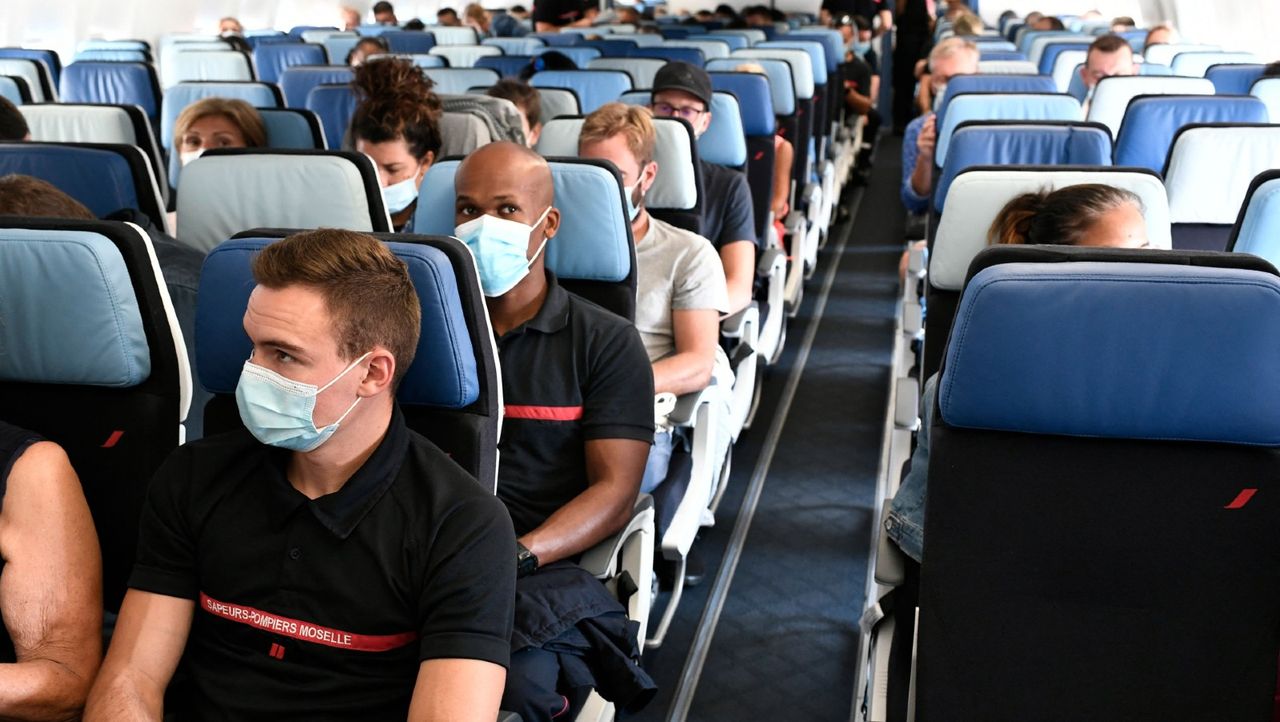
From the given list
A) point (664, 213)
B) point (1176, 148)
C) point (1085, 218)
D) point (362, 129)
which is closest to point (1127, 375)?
point (1085, 218)

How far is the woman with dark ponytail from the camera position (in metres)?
2.40

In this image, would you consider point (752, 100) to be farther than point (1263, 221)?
Yes

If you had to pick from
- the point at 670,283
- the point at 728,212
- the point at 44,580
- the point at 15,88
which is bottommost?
the point at 728,212

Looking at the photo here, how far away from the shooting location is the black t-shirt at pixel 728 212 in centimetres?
423

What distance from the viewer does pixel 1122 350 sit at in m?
1.72

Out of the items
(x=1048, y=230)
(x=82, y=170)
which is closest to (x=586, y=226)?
(x=1048, y=230)

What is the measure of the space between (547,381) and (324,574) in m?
0.83

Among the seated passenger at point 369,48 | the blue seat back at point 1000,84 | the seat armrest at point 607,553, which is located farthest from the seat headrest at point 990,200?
the seated passenger at point 369,48

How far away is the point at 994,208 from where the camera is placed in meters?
2.78

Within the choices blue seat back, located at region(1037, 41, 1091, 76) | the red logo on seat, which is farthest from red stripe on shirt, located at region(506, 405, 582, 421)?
blue seat back, located at region(1037, 41, 1091, 76)

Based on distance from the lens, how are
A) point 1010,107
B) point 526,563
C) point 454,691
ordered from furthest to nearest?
point 1010,107, point 526,563, point 454,691

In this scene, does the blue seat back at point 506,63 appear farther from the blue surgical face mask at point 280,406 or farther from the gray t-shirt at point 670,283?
the blue surgical face mask at point 280,406

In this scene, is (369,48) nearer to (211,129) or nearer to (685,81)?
(685,81)

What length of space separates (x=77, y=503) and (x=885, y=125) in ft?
40.8
